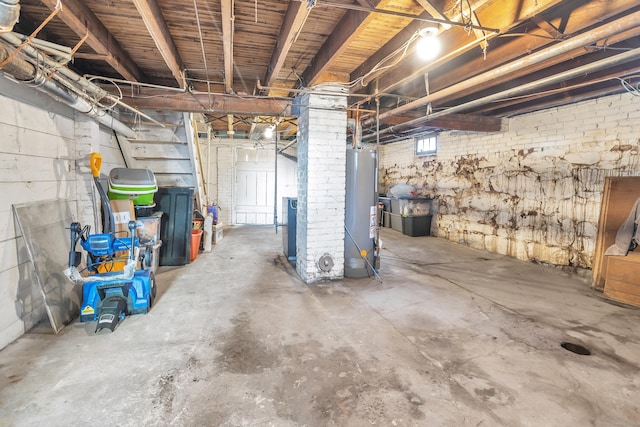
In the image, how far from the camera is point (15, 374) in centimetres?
199

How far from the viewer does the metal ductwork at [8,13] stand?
1504 millimetres

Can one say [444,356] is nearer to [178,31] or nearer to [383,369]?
[383,369]

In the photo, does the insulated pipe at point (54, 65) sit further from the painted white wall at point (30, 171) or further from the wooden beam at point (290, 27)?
the wooden beam at point (290, 27)

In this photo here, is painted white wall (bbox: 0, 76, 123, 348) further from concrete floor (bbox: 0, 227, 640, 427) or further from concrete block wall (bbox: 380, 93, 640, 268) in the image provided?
concrete block wall (bbox: 380, 93, 640, 268)

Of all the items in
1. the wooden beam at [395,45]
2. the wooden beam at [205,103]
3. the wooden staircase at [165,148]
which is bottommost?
the wooden staircase at [165,148]

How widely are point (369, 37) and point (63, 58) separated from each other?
8.57ft

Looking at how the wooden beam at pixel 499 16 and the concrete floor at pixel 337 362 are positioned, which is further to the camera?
the wooden beam at pixel 499 16

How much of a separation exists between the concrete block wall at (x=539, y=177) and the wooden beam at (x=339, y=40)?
3.98 meters

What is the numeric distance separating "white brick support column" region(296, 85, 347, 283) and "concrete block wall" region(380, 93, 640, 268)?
11.5 feet

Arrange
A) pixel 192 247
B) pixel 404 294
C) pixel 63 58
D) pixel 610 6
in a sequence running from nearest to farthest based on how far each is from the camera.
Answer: pixel 610 6 < pixel 63 58 < pixel 404 294 < pixel 192 247

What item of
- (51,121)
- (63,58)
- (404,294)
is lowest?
(404,294)

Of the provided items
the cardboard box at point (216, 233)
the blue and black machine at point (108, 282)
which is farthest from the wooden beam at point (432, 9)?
the cardboard box at point (216, 233)

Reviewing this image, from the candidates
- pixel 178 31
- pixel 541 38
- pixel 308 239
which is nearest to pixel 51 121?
pixel 178 31

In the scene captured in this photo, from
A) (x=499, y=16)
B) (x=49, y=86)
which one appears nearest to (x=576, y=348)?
(x=499, y=16)
